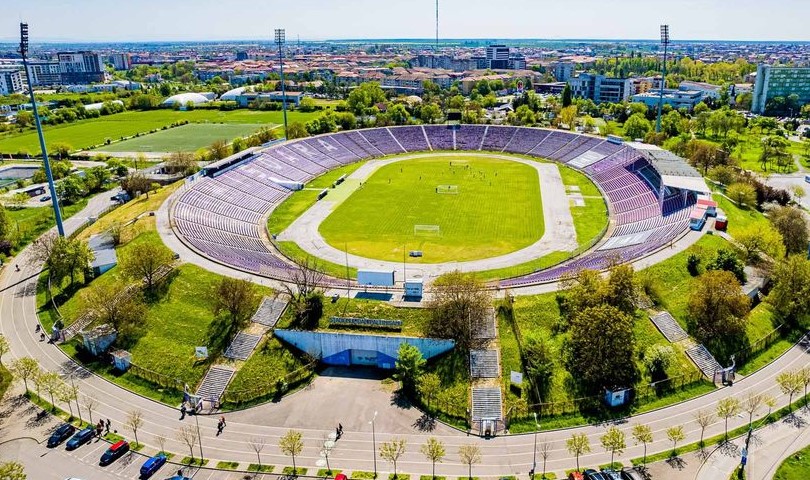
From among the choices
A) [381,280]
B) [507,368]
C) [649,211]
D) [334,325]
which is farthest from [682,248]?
[334,325]

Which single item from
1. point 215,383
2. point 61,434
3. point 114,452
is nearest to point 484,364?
point 215,383

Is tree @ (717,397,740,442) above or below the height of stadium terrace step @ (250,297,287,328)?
below

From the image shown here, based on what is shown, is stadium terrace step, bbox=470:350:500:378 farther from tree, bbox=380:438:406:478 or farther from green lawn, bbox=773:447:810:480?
green lawn, bbox=773:447:810:480

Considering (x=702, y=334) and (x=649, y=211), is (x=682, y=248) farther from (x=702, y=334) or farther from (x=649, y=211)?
(x=649, y=211)

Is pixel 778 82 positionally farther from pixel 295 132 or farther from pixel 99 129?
pixel 99 129

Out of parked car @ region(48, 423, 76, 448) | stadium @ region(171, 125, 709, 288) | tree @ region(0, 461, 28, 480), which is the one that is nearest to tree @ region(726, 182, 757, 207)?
stadium @ region(171, 125, 709, 288)

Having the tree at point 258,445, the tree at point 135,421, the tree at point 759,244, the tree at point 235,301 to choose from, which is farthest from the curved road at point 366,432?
the tree at point 759,244
